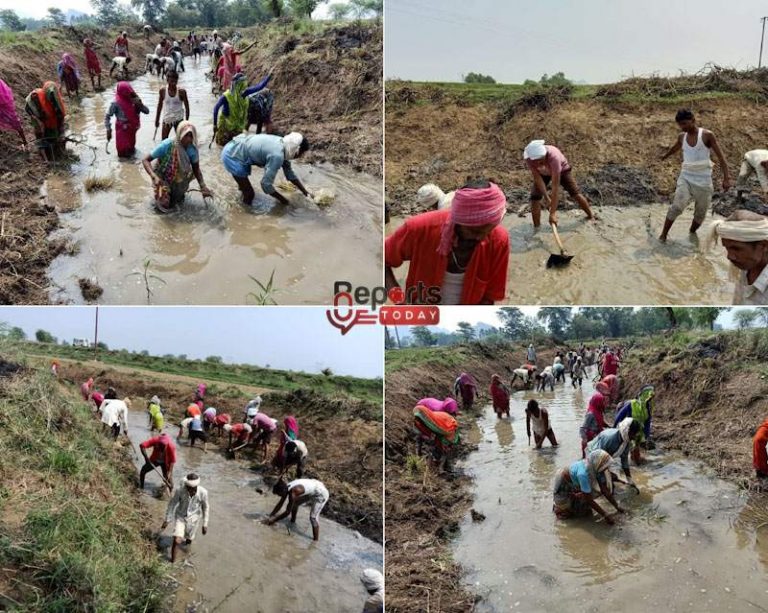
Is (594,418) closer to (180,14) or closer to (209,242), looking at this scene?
(209,242)

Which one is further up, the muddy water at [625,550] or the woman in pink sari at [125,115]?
the woman in pink sari at [125,115]

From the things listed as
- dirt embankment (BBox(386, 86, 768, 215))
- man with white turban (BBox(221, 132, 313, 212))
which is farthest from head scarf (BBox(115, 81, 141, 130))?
dirt embankment (BBox(386, 86, 768, 215))

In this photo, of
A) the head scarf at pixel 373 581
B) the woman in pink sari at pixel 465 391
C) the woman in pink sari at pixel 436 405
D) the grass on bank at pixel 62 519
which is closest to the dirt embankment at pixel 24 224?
the grass on bank at pixel 62 519

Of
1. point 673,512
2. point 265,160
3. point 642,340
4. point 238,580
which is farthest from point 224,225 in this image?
point 642,340

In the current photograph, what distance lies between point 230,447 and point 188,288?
4.47m

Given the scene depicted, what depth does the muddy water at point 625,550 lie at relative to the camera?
3.71 m

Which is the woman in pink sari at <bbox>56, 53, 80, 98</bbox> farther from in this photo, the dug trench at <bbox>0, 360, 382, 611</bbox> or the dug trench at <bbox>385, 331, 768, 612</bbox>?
the dug trench at <bbox>385, 331, 768, 612</bbox>

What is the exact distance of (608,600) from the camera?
12.1 ft

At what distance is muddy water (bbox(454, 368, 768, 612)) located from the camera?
3.71 metres

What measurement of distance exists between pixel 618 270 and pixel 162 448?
5.36 m

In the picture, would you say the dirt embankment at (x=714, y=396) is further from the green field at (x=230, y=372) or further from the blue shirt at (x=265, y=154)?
the blue shirt at (x=265, y=154)

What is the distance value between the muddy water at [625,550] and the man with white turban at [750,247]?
2.05 m

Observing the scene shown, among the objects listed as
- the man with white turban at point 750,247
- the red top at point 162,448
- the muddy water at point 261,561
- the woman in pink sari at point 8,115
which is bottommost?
the muddy water at point 261,561

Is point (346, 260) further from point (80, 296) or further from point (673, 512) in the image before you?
point (673, 512)
